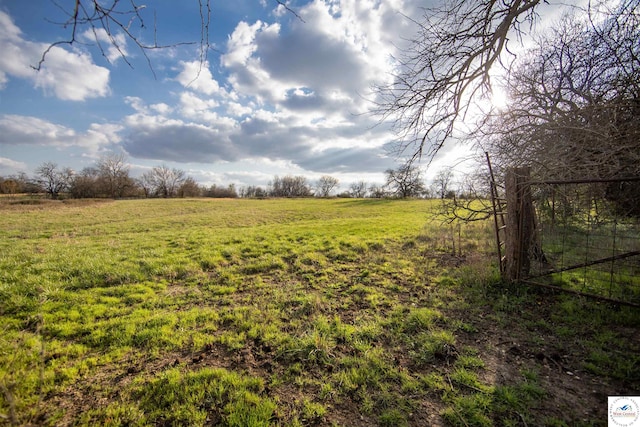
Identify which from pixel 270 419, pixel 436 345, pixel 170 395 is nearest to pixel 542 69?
pixel 436 345

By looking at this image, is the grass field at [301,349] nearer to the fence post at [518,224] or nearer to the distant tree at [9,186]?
the fence post at [518,224]

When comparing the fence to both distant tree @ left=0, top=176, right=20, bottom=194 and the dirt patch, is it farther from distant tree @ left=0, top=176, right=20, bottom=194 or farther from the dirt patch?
distant tree @ left=0, top=176, right=20, bottom=194

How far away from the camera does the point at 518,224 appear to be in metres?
5.44

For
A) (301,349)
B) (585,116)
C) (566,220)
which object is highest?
(585,116)

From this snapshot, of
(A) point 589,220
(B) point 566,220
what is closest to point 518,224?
(B) point 566,220

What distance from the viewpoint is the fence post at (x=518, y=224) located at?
207 inches

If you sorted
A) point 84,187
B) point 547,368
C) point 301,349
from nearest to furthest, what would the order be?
1. point 547,368
2. point 301,349
3. point 84,187

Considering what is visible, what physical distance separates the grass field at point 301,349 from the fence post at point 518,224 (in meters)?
0.53

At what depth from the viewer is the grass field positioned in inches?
106

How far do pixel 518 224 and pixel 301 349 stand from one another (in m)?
5.15

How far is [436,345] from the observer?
371 centimetres

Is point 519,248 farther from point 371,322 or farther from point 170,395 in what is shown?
point 170,395

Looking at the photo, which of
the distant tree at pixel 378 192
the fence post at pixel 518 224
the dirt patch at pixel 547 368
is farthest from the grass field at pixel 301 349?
the distant tree at pixel 378 192

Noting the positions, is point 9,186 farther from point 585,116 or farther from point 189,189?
point 585,116
